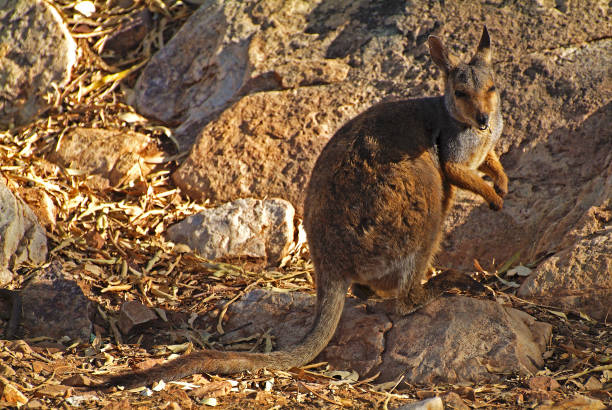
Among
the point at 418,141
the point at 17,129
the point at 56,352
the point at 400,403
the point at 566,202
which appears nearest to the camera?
the point at 400,403

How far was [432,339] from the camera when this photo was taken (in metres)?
4.57

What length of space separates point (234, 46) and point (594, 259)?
436 centimetres

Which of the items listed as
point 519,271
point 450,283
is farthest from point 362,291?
point 519,271

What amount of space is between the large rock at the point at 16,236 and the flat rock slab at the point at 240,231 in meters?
1.20

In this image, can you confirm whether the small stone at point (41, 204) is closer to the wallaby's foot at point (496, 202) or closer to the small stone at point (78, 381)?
the small stone at point (78, 381)

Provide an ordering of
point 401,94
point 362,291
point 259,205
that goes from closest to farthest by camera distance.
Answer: point 362,291 < point 259,205 < point 401,94

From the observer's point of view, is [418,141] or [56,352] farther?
[418,141]

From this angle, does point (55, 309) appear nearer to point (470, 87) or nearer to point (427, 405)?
point (427, 405)

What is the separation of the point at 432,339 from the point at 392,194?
3.35ft

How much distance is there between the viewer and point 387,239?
183 inches

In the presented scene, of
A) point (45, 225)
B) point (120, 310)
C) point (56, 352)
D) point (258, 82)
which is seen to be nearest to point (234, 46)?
point (258, 82)

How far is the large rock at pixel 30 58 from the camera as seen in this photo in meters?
7.52

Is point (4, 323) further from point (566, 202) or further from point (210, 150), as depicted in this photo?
point (566, 202)

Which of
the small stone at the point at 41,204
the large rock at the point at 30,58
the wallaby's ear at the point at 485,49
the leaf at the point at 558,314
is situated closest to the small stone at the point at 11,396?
the small stone at the point at 41,204
